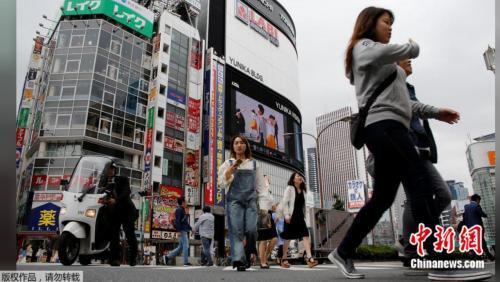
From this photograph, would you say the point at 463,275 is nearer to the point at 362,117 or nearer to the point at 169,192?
the point at 362,117

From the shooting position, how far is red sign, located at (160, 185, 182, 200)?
1063 inches

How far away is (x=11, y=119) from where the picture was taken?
2.39 metres

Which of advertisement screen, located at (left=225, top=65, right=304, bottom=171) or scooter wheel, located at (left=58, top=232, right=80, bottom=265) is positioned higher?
advertisement screen, located at (left=225, top=65, right=304, bottom=171)

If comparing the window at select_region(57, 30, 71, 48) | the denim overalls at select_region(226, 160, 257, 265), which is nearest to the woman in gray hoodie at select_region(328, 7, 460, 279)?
the denim overalls at select_region(226, 160, 257, 265)

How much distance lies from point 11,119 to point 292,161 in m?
42.3

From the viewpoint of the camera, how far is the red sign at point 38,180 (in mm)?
23562

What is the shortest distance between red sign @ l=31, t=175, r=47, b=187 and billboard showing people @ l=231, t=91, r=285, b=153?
15602 millimetres

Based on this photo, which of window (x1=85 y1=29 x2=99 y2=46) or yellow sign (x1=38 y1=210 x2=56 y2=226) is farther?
window (x1=85 y1=29 x2=99 y2=46)

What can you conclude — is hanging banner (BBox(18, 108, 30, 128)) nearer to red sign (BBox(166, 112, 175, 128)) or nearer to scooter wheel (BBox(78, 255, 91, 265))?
red sign (BBox(166, 112, 175, 128))

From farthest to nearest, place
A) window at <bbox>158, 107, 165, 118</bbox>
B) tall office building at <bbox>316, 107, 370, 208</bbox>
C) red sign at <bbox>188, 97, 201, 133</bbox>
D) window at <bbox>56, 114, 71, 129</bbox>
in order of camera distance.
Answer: red sign at <bbox>188, 97, 201, 133</bbox> → window at <bbox>158, 107, 165, 118</bbox> → window at <bbox>56, 114, 71, 129</bbox> → tall office building at <bbox>316, 107, 370, 208</bbox>

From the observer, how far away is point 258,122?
39.3 m

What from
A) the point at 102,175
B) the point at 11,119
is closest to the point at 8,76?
the point at 11,119

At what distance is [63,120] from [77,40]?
596 centimetres

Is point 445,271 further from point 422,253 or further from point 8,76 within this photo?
point 8,76
